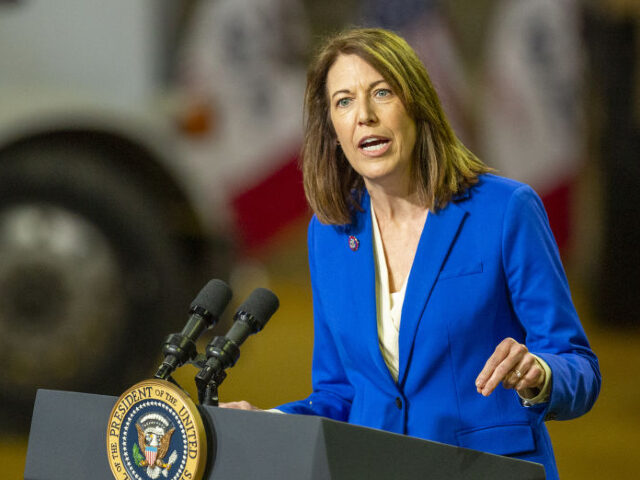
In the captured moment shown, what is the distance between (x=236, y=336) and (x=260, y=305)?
87 mm

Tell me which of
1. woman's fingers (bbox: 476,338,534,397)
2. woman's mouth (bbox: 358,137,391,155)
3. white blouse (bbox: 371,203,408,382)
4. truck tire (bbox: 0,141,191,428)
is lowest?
woman's fingers (bbox: 476,338,534,397)

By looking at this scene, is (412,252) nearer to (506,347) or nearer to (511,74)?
(506,347)

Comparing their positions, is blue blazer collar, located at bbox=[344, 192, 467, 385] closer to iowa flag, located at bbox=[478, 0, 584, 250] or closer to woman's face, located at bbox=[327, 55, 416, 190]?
woman's face, located at bbox=[327, 55, 416, 190]

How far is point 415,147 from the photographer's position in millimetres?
2105

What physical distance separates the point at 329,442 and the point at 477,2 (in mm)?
6239

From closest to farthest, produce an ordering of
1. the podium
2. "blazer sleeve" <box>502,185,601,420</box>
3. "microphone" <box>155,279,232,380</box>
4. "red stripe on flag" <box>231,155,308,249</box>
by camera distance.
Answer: the podium
"microphone" <box>155,279,232,380</box>
"blazer sleeve" <box>502,185,601,420</box>
"red stripe on flag" <box>231,155,308,249</box>

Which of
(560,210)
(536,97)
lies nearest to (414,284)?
(560,210)

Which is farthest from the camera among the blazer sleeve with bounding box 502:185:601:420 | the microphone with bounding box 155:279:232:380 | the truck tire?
the truck tire

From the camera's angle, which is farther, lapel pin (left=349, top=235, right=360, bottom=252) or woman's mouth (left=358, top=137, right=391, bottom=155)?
lapel pin (left=349, top=235, right=360, bottom=252)

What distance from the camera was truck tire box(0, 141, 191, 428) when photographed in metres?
4.56

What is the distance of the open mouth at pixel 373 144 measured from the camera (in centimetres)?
203

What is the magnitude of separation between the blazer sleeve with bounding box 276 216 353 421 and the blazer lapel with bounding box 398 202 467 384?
20 cm

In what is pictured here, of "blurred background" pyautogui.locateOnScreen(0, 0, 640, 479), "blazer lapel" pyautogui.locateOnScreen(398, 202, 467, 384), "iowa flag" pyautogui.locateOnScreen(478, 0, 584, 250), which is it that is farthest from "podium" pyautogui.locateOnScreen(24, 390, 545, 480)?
"iowa flag" pyautogui.locateOnScreen(478, 0, 584, 250)

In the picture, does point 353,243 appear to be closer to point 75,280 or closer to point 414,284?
point 414,284
